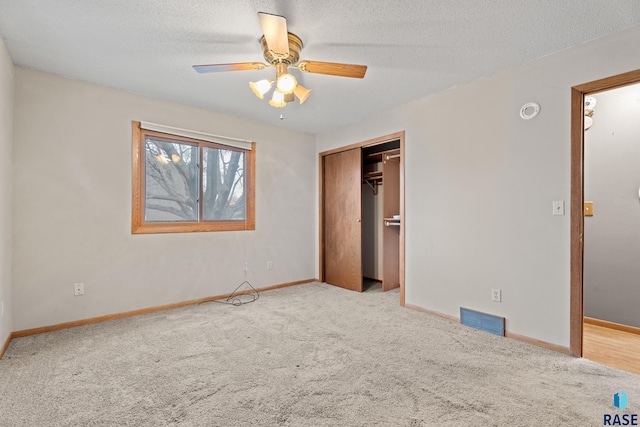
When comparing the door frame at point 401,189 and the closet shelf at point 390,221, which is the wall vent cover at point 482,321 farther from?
the closet shelf at point 390,221

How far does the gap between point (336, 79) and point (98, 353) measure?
2.99 metres

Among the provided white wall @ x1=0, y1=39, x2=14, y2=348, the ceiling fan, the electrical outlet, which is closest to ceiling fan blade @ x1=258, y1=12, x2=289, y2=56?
the ceiling fan

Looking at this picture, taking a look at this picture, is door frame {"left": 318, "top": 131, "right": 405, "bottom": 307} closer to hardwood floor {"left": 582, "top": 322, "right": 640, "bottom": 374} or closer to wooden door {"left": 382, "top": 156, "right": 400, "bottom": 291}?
wooden door {"left": 382, "top": 156, "right": 400, "bottom": 291}

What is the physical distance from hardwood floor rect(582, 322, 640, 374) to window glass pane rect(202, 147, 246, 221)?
3772mm

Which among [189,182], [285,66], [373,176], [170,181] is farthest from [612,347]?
[170,181]

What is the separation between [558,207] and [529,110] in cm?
83

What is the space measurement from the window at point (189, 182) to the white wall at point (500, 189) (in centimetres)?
214

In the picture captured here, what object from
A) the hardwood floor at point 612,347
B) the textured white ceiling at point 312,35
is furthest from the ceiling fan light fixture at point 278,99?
the hardwood floor at point 612,347

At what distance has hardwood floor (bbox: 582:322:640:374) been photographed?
7.09 feet

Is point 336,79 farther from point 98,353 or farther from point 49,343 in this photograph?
point 49,343

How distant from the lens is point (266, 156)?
4.23m

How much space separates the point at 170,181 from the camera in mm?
3510

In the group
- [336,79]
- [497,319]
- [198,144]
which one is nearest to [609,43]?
[336,79]

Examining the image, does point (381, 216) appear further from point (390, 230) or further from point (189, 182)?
point (189, 182)
